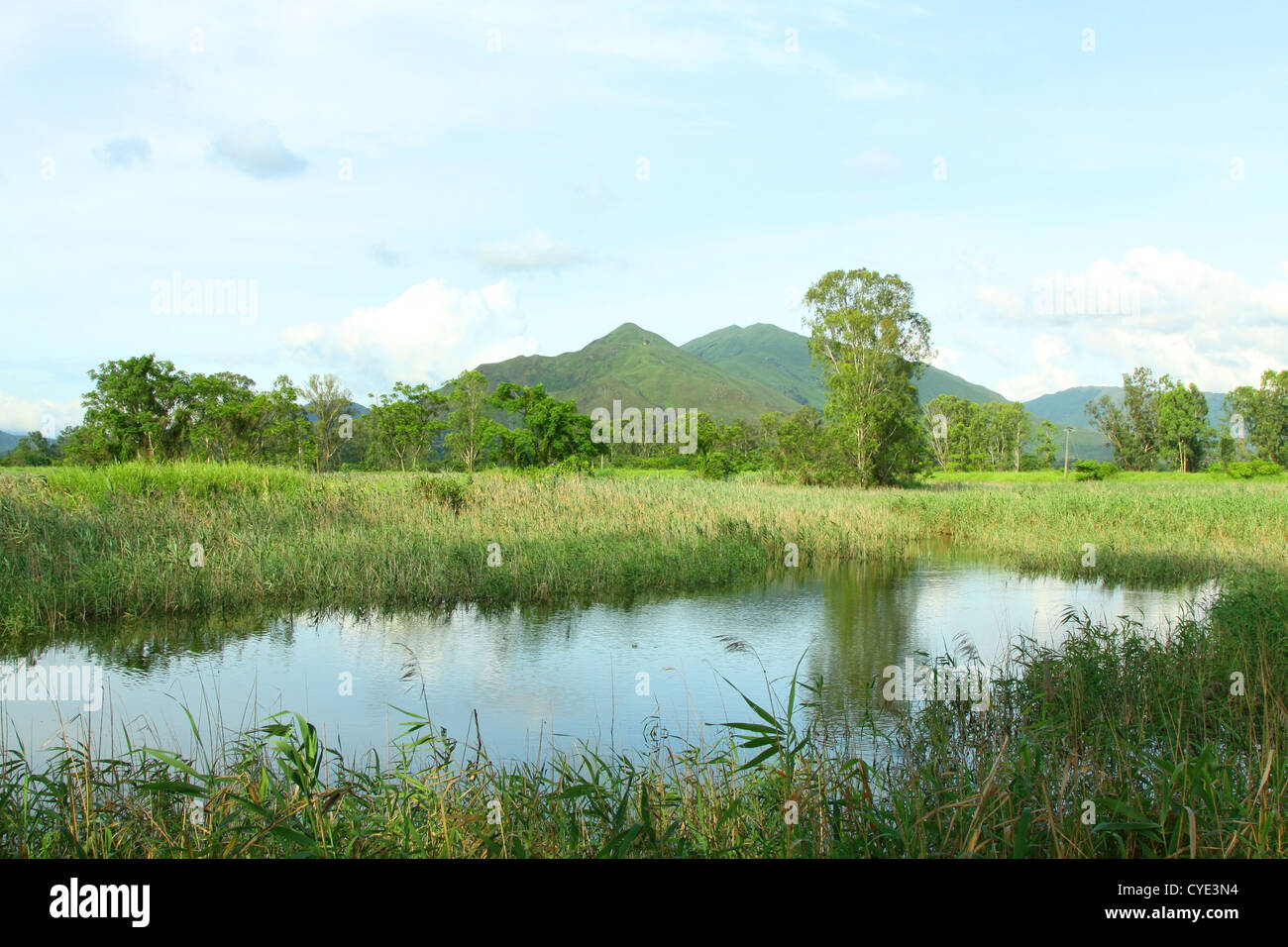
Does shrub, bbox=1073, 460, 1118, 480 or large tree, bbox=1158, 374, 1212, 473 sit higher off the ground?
large tree, bbox=1158, 374, 1212, 473

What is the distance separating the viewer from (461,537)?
13609 millimetres

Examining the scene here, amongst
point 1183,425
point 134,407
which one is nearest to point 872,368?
point 134,407

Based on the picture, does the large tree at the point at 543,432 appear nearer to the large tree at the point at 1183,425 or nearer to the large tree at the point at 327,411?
the large tree at the point at 327,411

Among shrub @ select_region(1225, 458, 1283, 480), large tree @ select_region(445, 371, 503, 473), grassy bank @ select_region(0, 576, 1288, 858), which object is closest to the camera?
grassy bank @ select_region(0, 576, 1288, 858)

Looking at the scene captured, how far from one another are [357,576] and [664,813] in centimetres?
857

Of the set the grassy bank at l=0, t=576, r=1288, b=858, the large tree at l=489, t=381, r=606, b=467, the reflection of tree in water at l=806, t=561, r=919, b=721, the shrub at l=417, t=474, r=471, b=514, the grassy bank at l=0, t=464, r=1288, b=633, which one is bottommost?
the reflection of tree in water at l=806, t=561, r=919, b=721

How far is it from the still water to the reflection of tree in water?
0.04 m

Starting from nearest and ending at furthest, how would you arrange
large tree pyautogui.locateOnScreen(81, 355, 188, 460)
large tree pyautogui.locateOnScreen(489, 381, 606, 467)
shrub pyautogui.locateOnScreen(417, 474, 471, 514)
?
shrub pyautogui.locateOnScreen(417, 474, 471, 514), large tree pyautogui.locateOnScreen(489, 381, 606, 467), large tree pyautogui.locateOnScreen(81, 355, 188, 460)

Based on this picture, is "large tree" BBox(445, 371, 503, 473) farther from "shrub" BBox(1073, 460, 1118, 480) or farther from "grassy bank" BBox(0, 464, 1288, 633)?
"shrub" BBox(1073, 460, 1118, 480)

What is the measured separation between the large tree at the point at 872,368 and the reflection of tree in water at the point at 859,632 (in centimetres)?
1941

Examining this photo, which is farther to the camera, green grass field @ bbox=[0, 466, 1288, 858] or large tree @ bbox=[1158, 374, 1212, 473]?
large tree @ bbox=[1158, 374, 1212, 473]

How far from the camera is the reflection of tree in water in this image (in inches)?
286

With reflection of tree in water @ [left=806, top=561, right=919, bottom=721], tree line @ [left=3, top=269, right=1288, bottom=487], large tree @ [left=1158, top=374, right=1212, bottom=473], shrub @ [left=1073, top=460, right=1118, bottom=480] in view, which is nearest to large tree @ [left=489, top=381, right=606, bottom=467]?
tree line @ [left=3, top=269, right=1288, bottom=487]
